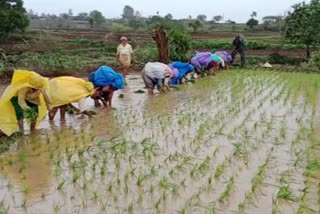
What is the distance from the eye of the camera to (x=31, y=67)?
1444 centimetres

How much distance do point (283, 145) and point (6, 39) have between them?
1792 cm

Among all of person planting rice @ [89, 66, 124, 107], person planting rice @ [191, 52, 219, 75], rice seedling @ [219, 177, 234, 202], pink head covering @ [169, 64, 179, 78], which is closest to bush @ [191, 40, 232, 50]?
person planting rice @ [191, 52, 219, 75]

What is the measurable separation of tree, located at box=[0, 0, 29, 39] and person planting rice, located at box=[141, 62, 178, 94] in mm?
11361

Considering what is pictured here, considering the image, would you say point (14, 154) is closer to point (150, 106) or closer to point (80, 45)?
point (150, 106)

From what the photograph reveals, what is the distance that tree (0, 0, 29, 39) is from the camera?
67.2ft

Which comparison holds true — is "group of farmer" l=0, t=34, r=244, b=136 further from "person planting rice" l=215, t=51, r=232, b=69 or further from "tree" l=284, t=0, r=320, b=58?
"tree" l=284, t=0, r=320, b=58

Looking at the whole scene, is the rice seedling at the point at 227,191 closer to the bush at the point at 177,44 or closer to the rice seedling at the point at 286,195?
the rice seedling at the point at 286,195

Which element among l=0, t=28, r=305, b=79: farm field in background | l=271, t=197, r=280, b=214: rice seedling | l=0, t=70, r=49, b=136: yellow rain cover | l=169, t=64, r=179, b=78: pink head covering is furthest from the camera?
l=0, t=28, r=305, b=79: farm field in background

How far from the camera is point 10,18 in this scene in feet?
68.1

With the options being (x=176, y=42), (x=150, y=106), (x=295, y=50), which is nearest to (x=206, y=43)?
(x=295, y=50)

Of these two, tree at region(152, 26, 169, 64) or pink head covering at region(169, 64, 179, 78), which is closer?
pink head covering at region(169, 64, 179, 78)

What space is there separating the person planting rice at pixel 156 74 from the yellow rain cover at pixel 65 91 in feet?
10.0

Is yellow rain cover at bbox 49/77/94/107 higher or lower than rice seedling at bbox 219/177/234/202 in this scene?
higher

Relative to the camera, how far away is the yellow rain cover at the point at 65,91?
7.58 meters
